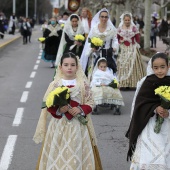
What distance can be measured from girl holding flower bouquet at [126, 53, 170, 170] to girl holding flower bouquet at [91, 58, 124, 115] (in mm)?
4534

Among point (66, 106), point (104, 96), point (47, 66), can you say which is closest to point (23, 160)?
point (66, 106)

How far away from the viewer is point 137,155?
556 centimetres

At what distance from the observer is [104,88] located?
10.3 m

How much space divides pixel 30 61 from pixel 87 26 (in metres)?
7.43

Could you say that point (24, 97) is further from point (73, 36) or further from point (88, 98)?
point (88, 98)

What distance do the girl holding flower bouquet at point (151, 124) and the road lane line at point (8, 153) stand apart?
1.93 meters

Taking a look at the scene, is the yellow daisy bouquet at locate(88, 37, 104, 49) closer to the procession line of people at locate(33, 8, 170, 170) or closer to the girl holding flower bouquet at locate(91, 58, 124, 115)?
the girl holding flower bouquet at locate(91, 58, 124, 115)

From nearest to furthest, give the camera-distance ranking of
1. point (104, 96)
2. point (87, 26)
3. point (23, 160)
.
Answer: point (23, 160) < point (104, 96) < point (87, 26)

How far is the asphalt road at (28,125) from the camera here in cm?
725

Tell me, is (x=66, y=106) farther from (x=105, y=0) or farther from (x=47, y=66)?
(x=105, y=0)

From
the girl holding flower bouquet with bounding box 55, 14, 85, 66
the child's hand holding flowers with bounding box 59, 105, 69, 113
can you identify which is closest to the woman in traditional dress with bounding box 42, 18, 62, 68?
the girl holding flower bouquet with bounding box 55, 14, 85, 66

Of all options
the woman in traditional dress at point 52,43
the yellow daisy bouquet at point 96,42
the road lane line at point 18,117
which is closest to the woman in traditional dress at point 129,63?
the yellow daisy bouquet at point 96,42

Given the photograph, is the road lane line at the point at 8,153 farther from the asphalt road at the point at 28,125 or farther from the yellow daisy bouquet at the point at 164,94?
the yellow daisy bouquet at the point at 164,94

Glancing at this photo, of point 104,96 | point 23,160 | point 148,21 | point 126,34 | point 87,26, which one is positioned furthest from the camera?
point 148,21
